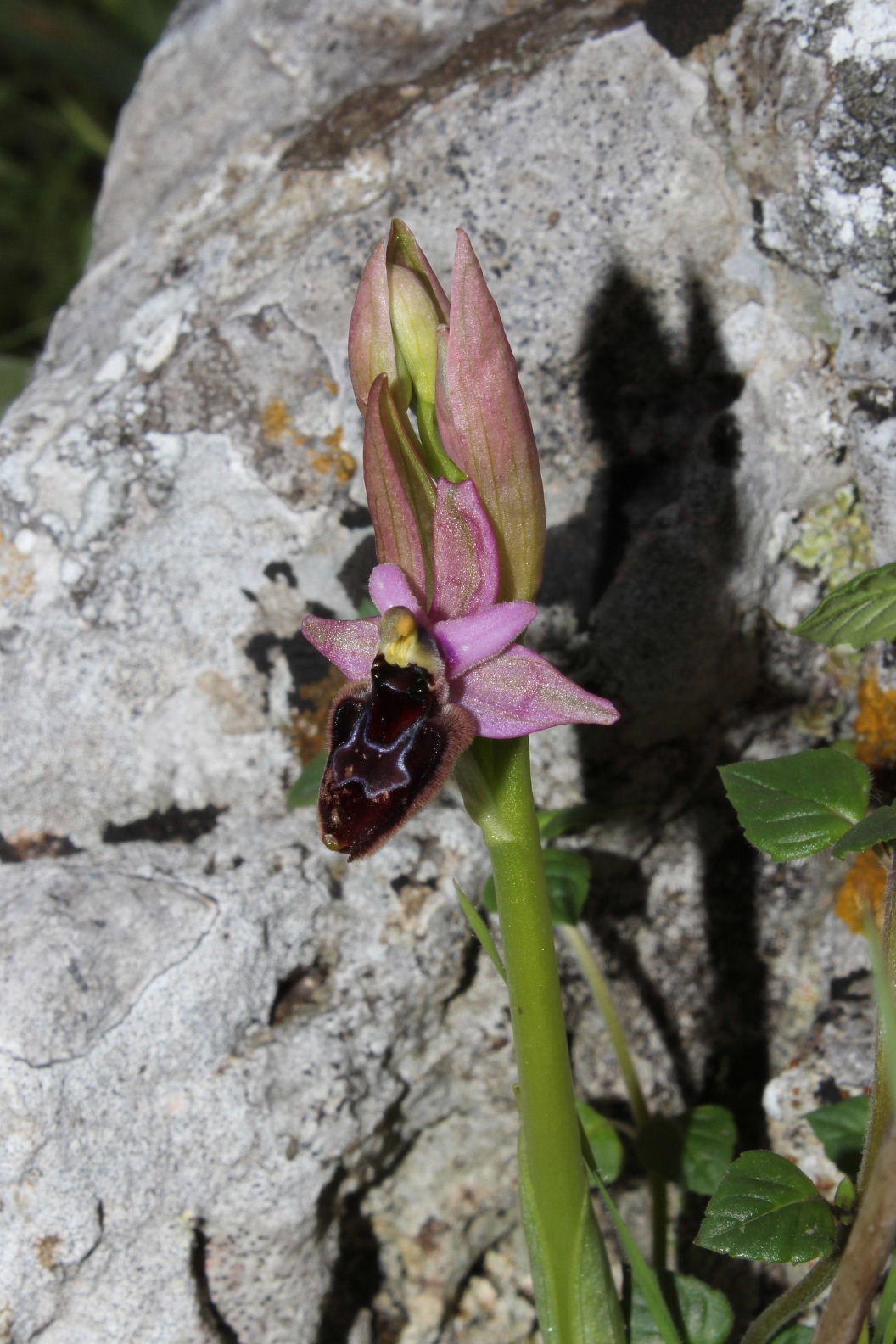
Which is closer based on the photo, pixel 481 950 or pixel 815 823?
pixel 815 823

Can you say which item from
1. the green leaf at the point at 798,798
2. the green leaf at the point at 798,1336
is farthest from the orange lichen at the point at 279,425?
the green leaf at the point at 798,1336

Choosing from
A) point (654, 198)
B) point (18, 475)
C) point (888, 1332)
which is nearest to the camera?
point (888, 1332)

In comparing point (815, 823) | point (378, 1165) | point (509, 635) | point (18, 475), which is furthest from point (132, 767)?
point (815, 823)

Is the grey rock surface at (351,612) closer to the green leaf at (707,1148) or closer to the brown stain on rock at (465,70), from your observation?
the brown stain on rock at (465,70)

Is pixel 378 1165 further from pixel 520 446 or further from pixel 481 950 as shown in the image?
pixel 520 446

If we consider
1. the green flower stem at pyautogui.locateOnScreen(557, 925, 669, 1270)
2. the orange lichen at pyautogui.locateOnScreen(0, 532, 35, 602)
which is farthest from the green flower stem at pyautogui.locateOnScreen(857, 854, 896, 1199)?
the orange lichen at pyautogui.locateOnScreen(0, 532, 35, 602)

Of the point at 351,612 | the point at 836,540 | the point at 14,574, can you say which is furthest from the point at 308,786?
the point at 836,540

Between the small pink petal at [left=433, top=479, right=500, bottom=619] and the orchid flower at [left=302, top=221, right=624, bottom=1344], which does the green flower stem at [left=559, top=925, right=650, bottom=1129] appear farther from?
the small pink petal at [left=433, top=479, right=500, bottom=619]
